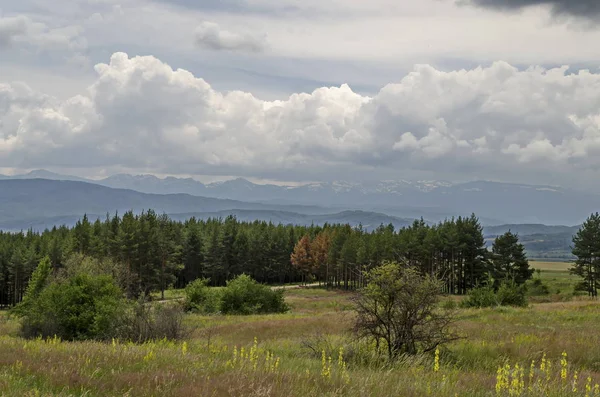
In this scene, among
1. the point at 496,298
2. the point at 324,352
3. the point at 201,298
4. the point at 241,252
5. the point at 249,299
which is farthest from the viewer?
the point at 241,252

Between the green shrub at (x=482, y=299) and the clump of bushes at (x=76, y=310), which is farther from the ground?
the clump of bushes at (x=76, y=310)

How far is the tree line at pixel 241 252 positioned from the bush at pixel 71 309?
3934 centimetres

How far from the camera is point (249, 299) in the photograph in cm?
5547

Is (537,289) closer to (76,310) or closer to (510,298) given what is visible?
(510,298)

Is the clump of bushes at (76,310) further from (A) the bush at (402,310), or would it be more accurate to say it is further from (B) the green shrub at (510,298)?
(B) the green shrub at (510,298)

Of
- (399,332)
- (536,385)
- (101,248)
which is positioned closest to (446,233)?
(101,248)

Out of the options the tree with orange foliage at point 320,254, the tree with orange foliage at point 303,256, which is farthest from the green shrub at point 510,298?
the tree with orange foliage at point 303,256

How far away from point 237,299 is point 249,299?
1.44 metres

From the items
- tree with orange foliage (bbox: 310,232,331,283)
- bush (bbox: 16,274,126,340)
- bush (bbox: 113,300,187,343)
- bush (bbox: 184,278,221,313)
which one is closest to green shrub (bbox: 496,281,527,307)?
bush (bbox: 184,278,221,313)

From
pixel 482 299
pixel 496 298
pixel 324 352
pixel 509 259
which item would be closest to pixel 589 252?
pixel 509 259

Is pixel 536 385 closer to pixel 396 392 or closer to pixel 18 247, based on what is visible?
pixel 396 392

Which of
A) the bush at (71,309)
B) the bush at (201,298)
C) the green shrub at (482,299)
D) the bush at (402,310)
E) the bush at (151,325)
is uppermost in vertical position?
the bush at (402,310)

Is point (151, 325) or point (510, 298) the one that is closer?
point (151, 325)

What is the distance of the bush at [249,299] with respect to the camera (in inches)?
2138
